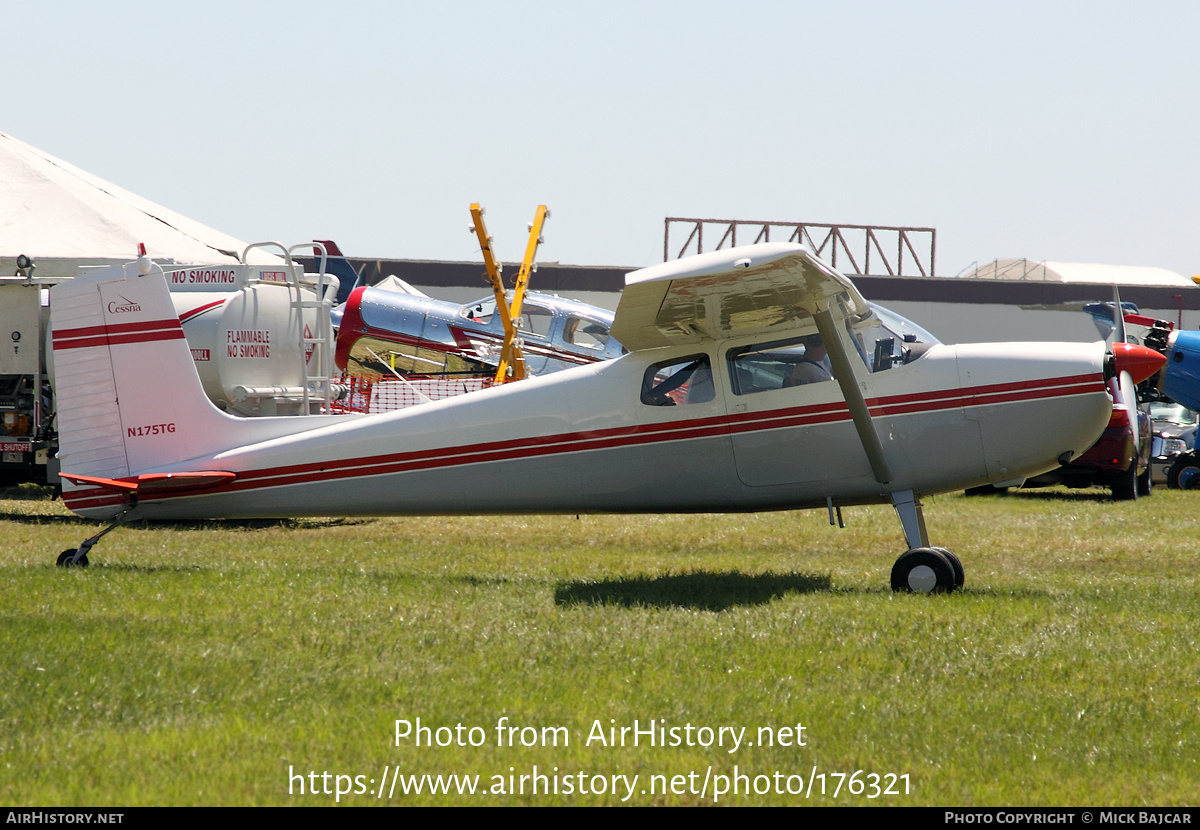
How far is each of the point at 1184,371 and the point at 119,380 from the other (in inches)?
639

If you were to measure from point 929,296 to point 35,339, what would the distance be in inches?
1211

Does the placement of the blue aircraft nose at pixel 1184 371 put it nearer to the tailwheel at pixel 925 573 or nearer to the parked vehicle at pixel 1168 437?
the parked vehicle at pixel 1168 437

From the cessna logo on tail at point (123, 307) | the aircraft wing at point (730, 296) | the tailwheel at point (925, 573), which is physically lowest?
the tailwheel at point (925, 573)

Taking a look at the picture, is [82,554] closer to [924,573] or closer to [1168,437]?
[924,573]

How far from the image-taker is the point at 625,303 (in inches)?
294

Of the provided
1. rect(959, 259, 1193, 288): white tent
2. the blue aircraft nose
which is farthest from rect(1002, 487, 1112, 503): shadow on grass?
rect(959, 259, 1193, 288): white tent

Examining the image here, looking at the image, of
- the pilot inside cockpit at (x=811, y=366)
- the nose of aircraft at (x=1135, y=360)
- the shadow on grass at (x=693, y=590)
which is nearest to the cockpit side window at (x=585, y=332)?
the shadow on grass at (x=693, y=590)

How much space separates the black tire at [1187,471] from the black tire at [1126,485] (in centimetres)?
333

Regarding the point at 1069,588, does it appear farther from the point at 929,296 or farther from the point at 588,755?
the point at 929,296

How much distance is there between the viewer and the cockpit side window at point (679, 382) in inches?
326

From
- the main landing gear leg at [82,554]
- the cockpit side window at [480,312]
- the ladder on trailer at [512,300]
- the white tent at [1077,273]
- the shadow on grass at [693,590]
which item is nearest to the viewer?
the shadow on grass at [693,590]

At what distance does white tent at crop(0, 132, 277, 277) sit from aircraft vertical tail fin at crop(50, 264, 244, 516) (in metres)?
7.86

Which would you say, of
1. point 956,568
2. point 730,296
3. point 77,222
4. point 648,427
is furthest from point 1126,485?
point 77,222
